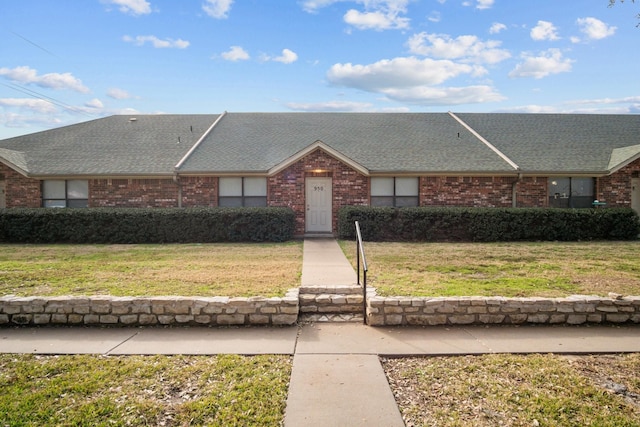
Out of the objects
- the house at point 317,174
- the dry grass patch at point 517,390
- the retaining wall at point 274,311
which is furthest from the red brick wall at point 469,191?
the dry grass patch at point 517,390

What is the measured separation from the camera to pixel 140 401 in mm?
3693

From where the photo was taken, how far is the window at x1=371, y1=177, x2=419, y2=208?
1535cm

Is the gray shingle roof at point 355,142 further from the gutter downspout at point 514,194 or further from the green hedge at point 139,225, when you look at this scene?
the green hedge at point 139,225

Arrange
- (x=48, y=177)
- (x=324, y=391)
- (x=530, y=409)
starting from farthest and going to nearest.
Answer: (x=48, y=177), (x=324, y=391), (x=530, y=409)

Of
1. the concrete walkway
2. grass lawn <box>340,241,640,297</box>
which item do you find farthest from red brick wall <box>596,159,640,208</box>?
the concrete walkway

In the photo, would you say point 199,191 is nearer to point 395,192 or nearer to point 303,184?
point 303,184

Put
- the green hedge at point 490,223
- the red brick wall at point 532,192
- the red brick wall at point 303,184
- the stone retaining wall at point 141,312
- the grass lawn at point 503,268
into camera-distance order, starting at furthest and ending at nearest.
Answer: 1. the red brick wall at point 532,192
2. the red brick wall at point 303,184
3. the green hedge at point 490,223
4. the grass lawn at point 503,268
5. the stone retaining wall at point 141,312

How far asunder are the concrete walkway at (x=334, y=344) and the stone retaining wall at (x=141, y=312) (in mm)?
141

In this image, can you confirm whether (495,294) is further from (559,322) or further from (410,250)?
(410,250)

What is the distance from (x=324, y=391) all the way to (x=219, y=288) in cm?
353

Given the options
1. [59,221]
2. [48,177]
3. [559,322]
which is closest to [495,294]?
[559,322]

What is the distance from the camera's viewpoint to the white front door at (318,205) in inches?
596

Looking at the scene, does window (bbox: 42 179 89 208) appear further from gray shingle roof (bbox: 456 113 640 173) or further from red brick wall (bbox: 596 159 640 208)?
red brick wall (bbox: 596 159 640 208)

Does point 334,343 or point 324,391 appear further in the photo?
A: point 334,343
